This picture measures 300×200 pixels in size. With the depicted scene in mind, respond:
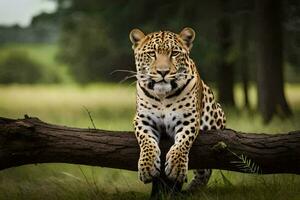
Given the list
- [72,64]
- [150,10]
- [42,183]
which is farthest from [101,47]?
[42,183]

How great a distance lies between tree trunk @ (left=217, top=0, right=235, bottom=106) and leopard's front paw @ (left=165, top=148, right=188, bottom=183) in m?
12.4

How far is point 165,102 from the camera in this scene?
606 cm

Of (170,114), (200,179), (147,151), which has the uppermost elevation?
(170,114)

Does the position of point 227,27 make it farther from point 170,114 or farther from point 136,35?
point 170,114

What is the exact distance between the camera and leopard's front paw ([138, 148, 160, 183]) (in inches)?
229

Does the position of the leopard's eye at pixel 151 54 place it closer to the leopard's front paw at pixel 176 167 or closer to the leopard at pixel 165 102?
the leopard at pixel 165 102

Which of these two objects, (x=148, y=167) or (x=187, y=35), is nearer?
(x=148, y=167)

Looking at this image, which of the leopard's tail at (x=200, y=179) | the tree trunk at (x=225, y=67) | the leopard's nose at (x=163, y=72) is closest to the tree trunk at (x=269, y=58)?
the tree trunk at (x=225, y=67)

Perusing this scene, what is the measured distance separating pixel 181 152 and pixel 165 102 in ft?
1.62

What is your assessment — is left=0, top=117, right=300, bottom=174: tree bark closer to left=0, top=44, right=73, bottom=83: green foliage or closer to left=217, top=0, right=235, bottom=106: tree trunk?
left=217, top=0, right=235, bottom=106: tree trunk

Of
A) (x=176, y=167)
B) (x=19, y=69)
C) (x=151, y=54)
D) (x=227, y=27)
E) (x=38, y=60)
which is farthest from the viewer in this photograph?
(x=38, y=60)

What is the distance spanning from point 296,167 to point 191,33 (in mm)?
1638

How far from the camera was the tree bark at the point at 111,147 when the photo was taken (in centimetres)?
617

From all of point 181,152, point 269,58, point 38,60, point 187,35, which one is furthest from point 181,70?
point 38,60
